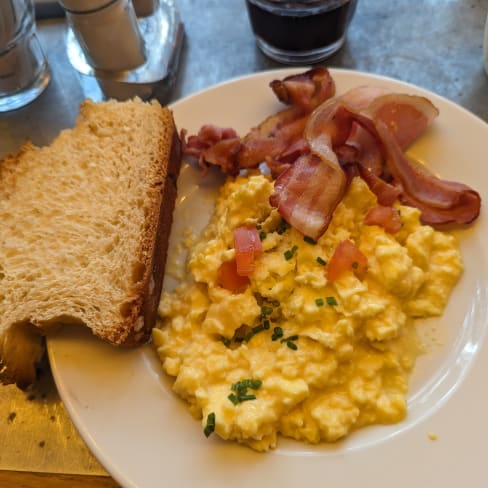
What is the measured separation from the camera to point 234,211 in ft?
6.02

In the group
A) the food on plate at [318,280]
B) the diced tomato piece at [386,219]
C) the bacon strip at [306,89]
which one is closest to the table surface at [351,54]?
the bacon strip at [306,89]

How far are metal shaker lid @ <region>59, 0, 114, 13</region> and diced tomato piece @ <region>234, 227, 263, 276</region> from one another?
1220mm

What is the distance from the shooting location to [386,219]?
1813mm

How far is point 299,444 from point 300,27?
1.88m

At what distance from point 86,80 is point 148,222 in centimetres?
139

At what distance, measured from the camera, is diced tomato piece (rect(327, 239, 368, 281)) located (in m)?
1.69

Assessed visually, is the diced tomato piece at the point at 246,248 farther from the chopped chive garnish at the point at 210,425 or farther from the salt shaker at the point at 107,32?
the salt shaker at the point at 107,32

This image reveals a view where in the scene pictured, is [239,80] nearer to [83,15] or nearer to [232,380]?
[83,15]

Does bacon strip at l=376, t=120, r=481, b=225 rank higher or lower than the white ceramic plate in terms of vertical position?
higher

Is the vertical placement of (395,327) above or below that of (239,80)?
below

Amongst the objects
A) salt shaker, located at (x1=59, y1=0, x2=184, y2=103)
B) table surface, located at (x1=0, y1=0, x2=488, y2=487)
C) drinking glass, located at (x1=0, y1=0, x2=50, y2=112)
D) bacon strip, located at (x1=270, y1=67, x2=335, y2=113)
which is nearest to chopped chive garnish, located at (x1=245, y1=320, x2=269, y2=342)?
bacon strip, located at (x1=270, y1=67, x2=335, y2=113)

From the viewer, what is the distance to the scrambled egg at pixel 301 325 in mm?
1533

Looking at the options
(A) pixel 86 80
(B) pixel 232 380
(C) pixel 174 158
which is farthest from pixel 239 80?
(B) pixel 232 380

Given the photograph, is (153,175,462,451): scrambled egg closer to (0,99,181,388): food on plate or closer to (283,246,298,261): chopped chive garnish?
(283,246,298,261): chopped chive garnish
